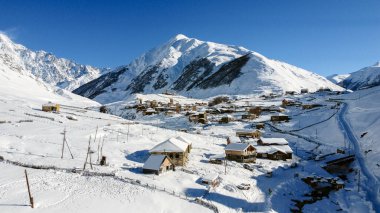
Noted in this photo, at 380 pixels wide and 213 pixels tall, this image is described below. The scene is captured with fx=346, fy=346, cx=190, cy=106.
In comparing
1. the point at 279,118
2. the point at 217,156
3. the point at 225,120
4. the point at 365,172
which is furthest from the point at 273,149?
the point at 279,118

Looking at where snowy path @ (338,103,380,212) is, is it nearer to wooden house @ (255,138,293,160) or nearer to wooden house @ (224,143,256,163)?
wooden house @ (255,138,293,160)

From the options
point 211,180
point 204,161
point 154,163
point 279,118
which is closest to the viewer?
point 211,180

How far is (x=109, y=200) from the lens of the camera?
37031 mm

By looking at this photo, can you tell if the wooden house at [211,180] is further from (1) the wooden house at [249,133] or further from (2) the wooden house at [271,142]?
(1) the wooden house at [249,133]

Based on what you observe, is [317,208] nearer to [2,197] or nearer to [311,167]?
[311,167]

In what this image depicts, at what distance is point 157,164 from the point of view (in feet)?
156

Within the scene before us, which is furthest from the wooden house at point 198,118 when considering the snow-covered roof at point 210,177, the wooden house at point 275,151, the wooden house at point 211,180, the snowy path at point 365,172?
the wooden house at point 211,180

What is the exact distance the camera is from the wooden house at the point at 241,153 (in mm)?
61312

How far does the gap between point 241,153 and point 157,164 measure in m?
19.3

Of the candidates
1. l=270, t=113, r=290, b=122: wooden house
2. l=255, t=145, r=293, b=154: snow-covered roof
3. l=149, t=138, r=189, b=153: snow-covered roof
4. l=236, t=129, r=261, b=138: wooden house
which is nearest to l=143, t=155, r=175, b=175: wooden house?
l=149, t=138, r=189, b=153: snow-covered roof

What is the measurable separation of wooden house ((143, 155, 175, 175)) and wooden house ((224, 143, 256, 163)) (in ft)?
50.0

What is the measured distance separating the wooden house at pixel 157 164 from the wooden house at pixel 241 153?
1523cm

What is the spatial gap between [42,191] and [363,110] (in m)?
92.7

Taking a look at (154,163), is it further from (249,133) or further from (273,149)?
(249,133)
